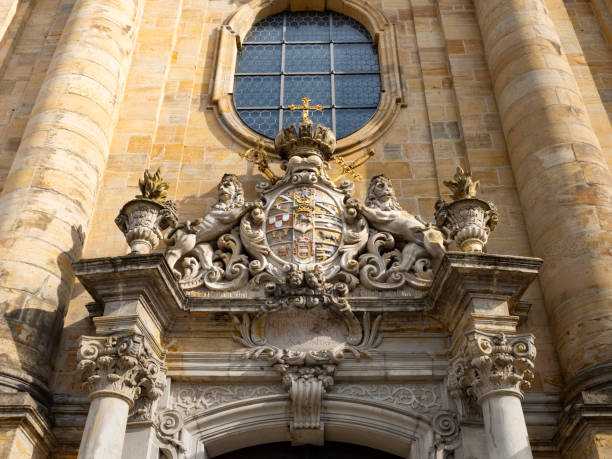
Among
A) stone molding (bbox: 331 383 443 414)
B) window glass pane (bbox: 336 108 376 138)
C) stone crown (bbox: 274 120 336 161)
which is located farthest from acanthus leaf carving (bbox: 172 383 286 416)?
window glass pane (bbox: 336 108 376 138)

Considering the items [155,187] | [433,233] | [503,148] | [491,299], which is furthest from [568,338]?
[155,187]

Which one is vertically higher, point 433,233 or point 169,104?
point 169,104

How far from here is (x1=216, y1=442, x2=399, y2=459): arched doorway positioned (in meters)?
7.69

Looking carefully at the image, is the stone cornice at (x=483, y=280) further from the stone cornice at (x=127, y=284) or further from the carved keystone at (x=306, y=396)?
the stone cornice at (x=127, y=284)

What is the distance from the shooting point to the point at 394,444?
Result: 24.4 feet

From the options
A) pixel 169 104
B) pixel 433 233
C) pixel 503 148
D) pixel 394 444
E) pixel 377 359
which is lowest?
pixel 394 444

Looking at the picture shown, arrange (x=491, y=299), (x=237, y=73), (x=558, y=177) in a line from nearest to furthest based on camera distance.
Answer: (x=491, y=299) < (x=558, y=177) < (x=237, y=73)

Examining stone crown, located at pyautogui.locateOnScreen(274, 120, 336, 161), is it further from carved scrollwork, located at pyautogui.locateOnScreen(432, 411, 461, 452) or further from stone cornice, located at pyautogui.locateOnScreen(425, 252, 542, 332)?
carved scrollwork, located at pyautogui.locateOnScreen(432, 411, 461, 452)

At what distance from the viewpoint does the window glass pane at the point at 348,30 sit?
12289mm

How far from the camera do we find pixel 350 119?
36.4 ft

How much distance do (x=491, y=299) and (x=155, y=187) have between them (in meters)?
3.70

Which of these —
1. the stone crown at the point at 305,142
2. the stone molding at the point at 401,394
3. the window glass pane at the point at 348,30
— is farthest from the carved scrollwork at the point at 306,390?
the window glass pane at the point at 348,30

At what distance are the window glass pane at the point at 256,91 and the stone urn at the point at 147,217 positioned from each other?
128 inches

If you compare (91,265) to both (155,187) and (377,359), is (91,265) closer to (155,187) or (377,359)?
(155,187)
